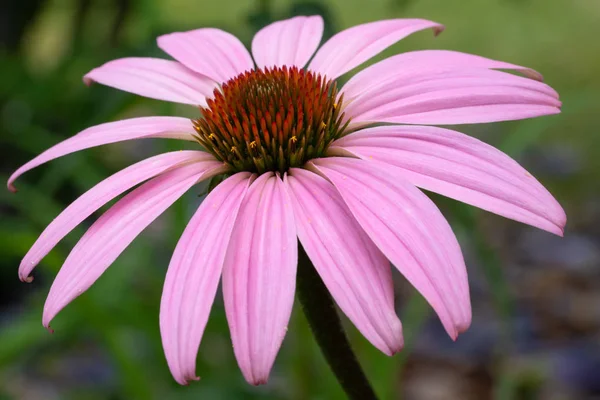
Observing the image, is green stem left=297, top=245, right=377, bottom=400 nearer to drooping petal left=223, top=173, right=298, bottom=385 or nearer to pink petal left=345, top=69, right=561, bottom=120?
drooping petal left=223, top=173, right=298, bottom=385

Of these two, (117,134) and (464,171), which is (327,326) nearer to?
(464,171)

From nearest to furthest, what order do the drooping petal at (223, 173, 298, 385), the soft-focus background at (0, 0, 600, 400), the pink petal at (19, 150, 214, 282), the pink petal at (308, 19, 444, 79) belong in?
the drooping petal at (223, 173, 298, 385), the pink petal at (19, 150, 214, 282), the pink petal at (308, 19, 444, 79), the soft-focus background at (0, 0, 600, 400)

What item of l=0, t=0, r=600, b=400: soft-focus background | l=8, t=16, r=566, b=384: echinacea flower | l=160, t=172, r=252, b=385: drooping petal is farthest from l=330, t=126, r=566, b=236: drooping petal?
l=0, t=0, r=600, b=400: soft-focus background

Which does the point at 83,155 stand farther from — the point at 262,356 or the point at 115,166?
the point at 115,166

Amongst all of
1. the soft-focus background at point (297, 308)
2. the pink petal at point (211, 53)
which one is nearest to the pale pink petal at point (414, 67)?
the pink petal at point (211, 53)

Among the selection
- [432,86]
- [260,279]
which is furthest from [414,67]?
[260,279]

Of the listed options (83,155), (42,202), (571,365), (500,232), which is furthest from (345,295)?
(500,232)

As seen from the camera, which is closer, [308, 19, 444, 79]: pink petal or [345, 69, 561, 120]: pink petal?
[345, 69, 561, 120]: pink petal

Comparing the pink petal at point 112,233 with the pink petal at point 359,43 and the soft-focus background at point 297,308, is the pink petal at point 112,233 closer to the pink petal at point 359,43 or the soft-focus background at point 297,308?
the pink petal at point 359,43
